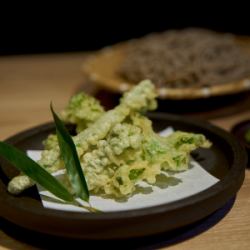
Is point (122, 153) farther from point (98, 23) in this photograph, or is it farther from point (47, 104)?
point (98, 23)

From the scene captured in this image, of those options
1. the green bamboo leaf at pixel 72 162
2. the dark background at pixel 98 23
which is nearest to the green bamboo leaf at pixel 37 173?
the green bamboo leaf at pixel 72 162

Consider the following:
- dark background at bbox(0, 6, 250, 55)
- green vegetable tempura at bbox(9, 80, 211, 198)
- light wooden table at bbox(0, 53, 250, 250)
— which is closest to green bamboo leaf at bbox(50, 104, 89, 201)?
green vegetable tempura at bbox(9, 80, 211, 198)

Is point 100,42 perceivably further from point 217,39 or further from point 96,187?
point 96,187

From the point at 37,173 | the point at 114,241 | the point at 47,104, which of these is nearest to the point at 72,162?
the point at 37,173

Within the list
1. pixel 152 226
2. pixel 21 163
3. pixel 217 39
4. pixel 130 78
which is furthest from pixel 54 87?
pixel 152 226

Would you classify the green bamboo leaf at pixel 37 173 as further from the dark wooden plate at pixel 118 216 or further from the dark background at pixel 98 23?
the dark background at pixel 98 23
